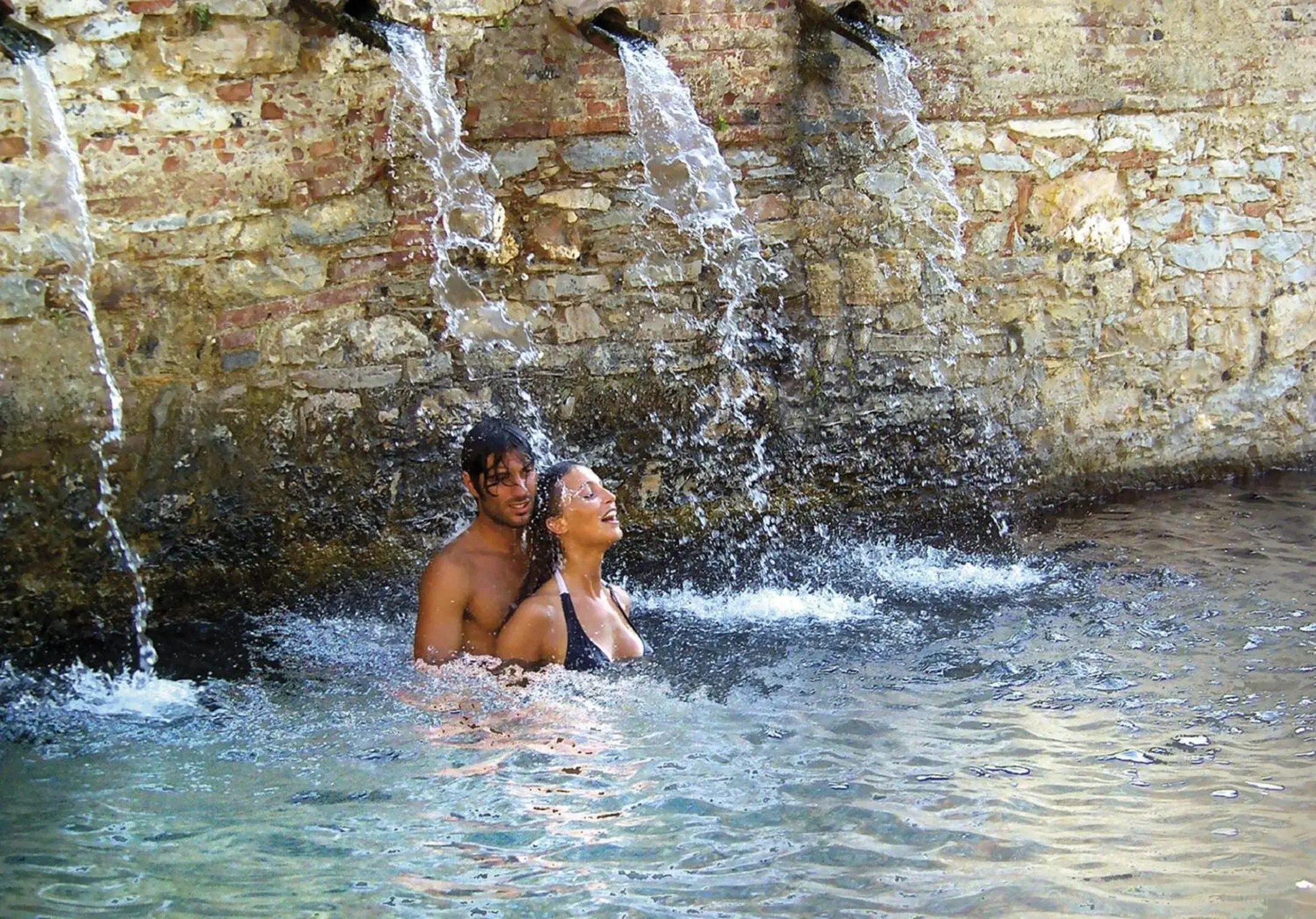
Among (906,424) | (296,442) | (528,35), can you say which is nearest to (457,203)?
(528,35)

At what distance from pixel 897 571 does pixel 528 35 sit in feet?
8.14

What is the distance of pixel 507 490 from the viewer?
4.96 meters

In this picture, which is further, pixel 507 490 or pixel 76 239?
pixel 76 239

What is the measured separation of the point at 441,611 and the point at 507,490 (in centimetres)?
44

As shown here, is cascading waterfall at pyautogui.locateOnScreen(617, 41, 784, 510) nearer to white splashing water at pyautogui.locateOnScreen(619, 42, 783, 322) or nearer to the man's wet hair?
white splashing water at pyautogui.locateOnScreen(619, 42, 783, 322)

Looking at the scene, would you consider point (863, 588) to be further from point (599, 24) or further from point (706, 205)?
point (599, 24)

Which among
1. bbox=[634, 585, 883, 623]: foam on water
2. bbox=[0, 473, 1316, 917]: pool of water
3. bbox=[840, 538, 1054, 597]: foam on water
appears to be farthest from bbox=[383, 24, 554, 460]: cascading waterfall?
bbox=[840, 538, 1054, 597]: foam on water

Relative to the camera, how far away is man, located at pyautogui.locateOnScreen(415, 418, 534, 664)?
15.8 ft

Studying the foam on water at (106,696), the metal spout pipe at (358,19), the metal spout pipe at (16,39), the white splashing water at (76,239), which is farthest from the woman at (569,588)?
the metal spout pipe at (16,39)

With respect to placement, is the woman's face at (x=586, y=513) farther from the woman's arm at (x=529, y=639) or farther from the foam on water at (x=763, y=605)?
the foam on water at (x=763, y=605)

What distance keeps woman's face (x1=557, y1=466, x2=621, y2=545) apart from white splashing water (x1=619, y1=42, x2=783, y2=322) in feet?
5.06

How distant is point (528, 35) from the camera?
19.0ft

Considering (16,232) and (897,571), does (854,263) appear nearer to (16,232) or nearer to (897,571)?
(897,571)

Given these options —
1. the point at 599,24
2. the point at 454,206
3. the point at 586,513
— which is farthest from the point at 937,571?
the point at 599,24
